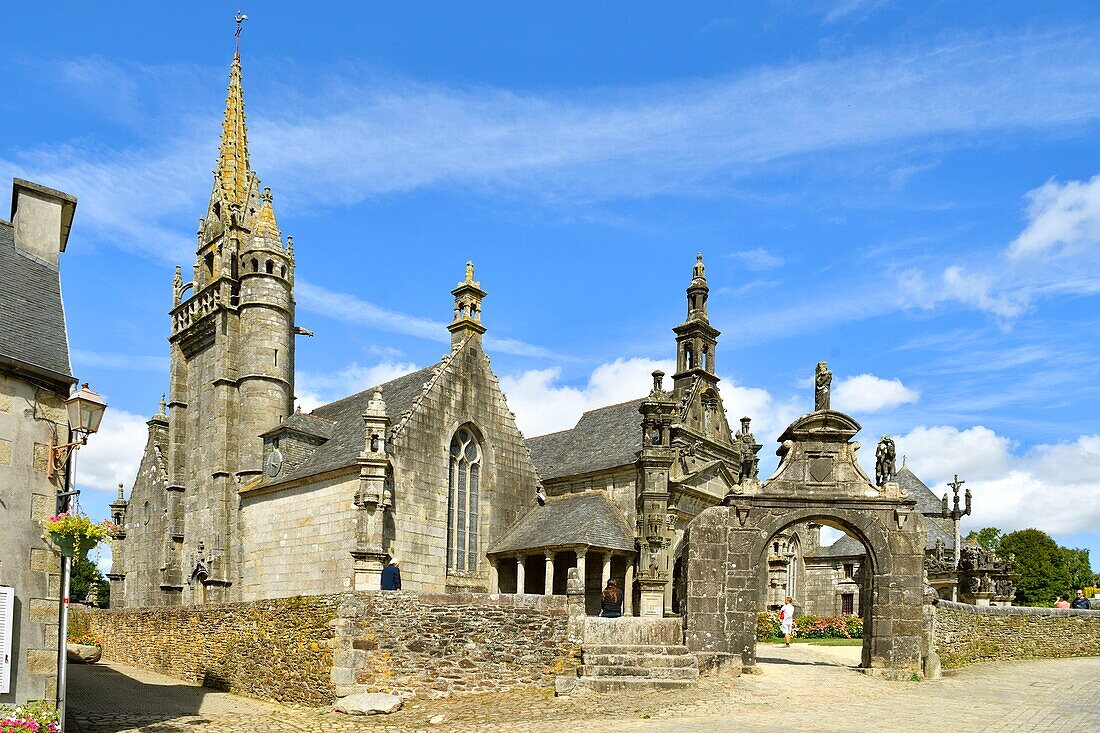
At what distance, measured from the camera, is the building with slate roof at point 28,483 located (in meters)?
11.5

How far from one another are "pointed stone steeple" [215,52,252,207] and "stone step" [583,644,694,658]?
25.5 m

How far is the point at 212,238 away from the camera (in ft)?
118

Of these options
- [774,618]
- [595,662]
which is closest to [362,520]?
[595,662]

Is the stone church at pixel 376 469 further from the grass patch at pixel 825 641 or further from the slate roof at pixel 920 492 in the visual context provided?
the slate roof at pixel 920 492

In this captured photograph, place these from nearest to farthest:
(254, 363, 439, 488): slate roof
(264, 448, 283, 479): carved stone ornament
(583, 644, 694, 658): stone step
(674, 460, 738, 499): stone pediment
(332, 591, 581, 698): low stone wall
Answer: (332, 591, 581, 698): low stone wall < (583, 644, 694, 658): stone step < (254, 363, 439, 488): slate roof < (264, 448, 283, 479): carved stone ornament < (674, 460, 738, 499): stone pediment

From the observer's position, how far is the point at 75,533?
11.6 metres

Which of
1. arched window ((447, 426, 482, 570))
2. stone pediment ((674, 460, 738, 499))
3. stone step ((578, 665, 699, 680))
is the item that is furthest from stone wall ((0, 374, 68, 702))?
stone pediment ((674, 460, 738, 499))

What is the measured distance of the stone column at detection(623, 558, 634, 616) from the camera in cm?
2690

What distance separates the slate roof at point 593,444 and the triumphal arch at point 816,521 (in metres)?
9.94

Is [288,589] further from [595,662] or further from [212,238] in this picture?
[212,238]

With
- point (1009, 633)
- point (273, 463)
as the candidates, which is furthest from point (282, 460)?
point (1009, 633)

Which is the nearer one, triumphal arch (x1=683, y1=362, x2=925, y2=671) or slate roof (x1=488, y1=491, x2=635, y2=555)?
triumphal arch (x1=683, y1=362, x2=925, y2=671)

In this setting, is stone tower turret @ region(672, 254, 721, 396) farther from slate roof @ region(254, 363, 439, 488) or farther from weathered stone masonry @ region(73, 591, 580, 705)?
weathered stone masonry @ region(73, 591, 580, 705)

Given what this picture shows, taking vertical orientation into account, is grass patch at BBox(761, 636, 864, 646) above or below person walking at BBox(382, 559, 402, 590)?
below
